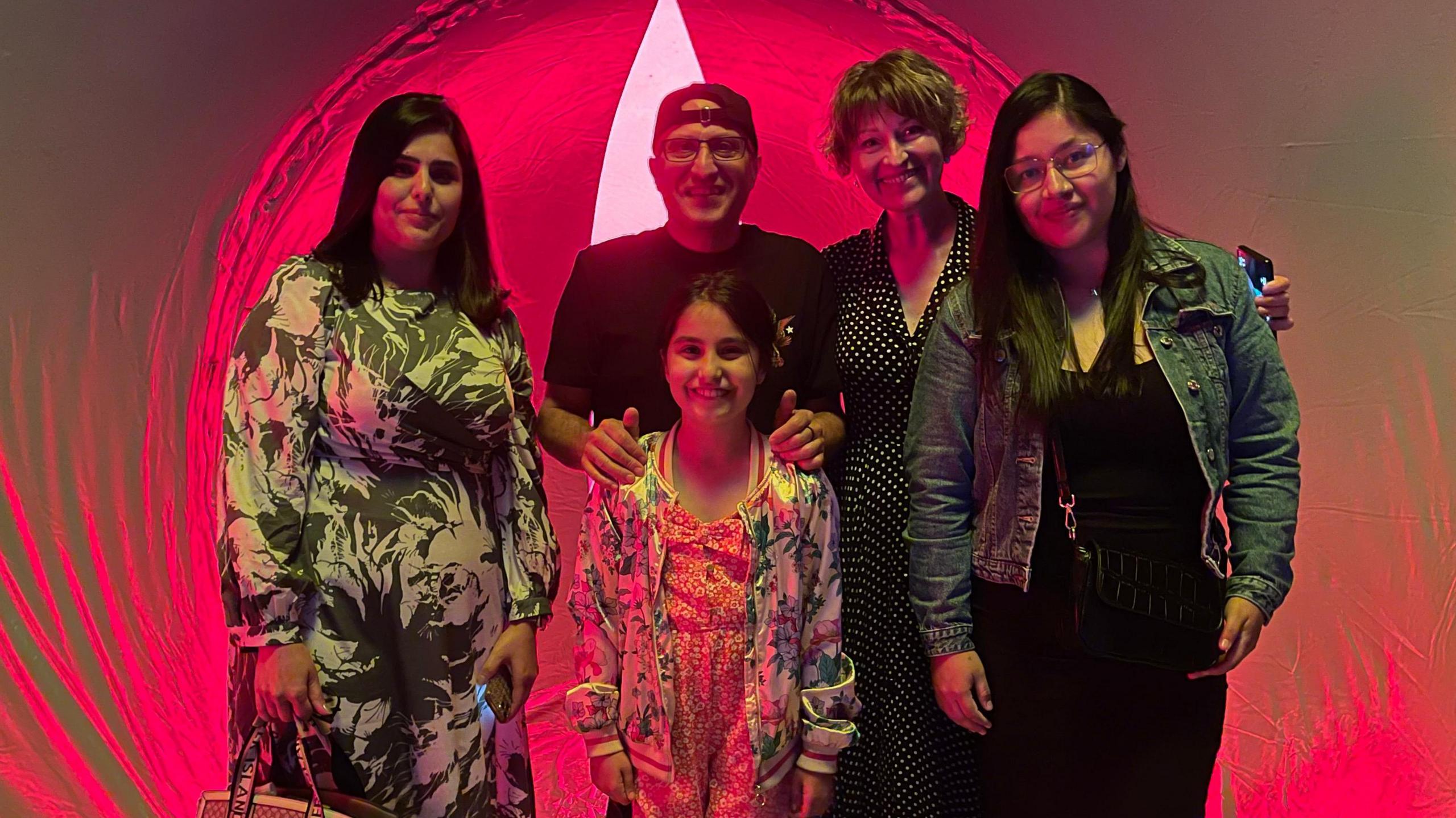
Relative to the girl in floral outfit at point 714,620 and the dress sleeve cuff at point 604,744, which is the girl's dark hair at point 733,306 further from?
the dress sleeve cuff at point 604,744

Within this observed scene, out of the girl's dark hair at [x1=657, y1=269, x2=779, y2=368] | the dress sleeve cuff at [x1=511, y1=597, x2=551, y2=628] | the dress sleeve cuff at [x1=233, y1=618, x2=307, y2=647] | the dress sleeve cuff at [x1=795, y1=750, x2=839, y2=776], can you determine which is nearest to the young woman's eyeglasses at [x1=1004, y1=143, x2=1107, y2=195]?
the girl's dark hair at [x1=657, y1=269, x2=779, y2=368]

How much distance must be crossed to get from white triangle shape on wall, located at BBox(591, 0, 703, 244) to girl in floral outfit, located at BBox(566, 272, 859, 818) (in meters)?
1.43

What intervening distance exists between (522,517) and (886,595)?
79 centimetres

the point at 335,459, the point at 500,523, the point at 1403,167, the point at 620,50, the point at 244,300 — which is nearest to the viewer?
the point at 335,459

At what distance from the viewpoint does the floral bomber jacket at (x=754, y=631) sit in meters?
2.12

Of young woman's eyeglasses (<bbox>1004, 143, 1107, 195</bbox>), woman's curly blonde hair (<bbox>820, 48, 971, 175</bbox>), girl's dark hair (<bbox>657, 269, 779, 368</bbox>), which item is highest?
woman's curly blonde hair (<bbox>820, 48, 971, 175</bbox>)

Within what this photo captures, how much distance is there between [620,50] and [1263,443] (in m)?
2.37

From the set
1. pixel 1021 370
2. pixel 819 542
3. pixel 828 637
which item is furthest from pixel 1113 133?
pixel 828 637

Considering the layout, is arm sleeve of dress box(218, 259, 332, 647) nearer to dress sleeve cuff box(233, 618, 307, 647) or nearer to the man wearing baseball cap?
dress sleeve cuff box(233, 618, 307, 647)

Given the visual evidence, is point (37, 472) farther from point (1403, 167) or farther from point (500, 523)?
point (1403, 167)

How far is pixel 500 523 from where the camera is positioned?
2.32 metres

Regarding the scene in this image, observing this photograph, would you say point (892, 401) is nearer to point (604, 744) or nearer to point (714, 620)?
point (714, 620)

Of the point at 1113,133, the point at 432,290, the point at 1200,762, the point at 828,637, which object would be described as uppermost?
the point at 1113,133

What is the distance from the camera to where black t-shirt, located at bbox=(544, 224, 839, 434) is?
2459 mm
